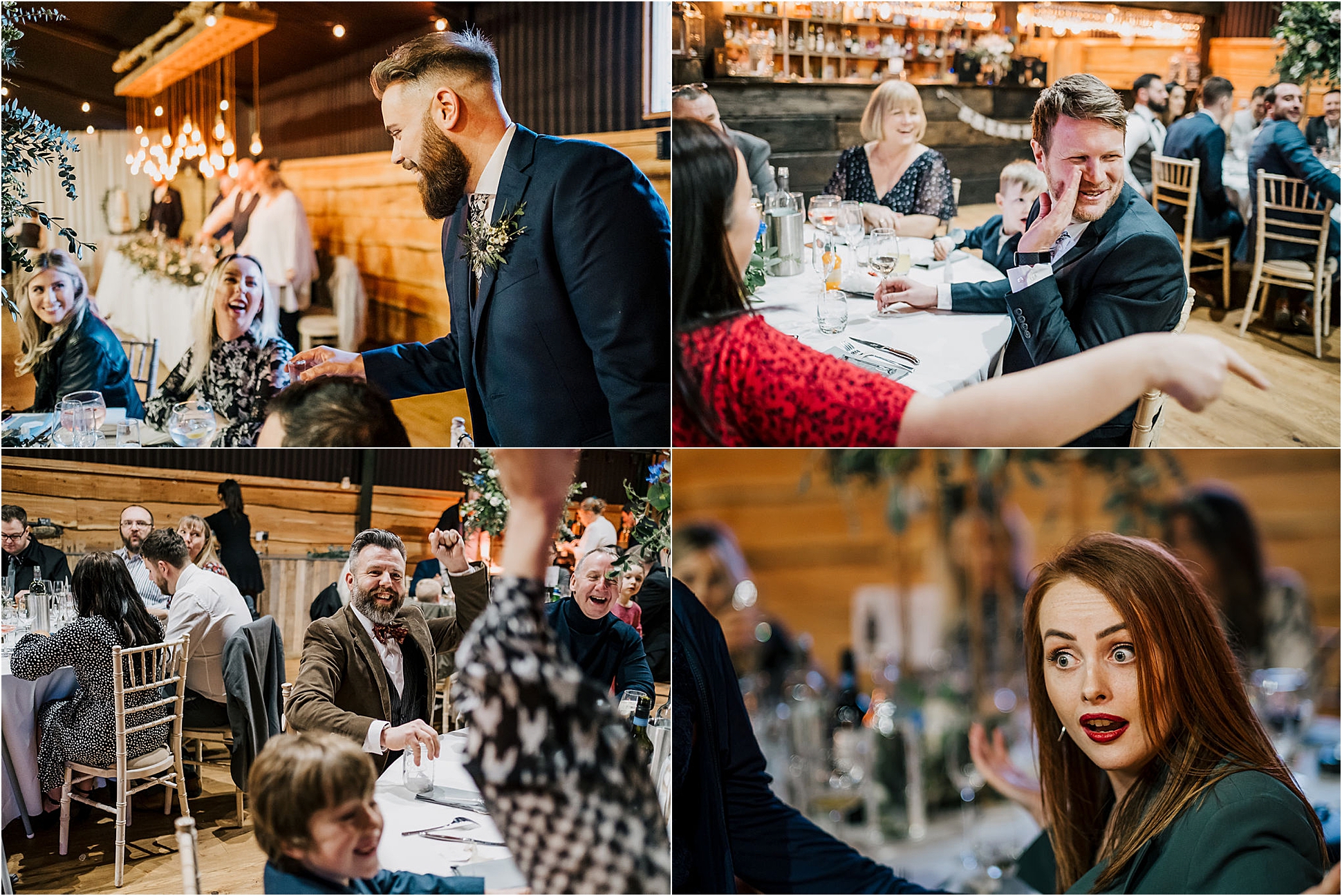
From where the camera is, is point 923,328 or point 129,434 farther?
point 129,434

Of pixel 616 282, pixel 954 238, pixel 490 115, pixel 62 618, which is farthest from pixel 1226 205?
pixel 62 618

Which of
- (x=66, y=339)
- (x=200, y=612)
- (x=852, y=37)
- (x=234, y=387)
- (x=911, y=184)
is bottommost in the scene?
(x=200, y=612)

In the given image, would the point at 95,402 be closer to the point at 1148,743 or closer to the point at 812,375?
the point at 812,375

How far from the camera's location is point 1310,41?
241 centimetres

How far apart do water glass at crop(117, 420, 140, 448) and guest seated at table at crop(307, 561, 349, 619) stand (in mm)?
568

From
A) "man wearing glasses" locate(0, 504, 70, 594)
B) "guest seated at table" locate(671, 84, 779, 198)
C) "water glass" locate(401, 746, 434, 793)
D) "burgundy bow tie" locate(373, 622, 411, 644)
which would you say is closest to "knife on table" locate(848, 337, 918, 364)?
"guest seated at table" locate(671, 84, 779, 198)

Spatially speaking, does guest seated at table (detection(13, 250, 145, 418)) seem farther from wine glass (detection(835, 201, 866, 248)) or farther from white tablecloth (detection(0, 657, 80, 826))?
wine glass (detection(835, 201, 866, 248))

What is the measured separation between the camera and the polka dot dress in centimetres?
236

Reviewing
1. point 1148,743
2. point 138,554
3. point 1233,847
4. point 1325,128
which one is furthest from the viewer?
point 138,554

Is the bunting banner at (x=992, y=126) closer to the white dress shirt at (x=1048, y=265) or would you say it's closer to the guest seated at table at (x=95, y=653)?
the white dress shirt at (x=1048, y=265)

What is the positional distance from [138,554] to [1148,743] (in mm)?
2357

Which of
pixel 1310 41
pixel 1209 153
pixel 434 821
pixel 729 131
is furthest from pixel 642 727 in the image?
pixel 1310 41

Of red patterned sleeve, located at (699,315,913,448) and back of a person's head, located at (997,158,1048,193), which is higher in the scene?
back of a person's head, located at (997,158,1048,193)

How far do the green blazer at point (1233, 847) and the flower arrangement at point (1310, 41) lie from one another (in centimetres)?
157
